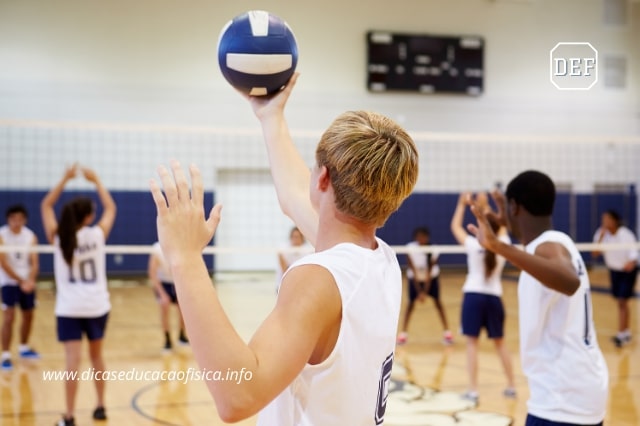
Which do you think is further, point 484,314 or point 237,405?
point 484,314

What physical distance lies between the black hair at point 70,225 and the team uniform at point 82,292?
57 millimetres

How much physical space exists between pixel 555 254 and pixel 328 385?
1651 millimetres

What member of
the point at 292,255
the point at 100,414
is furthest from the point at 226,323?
the point at 292,255

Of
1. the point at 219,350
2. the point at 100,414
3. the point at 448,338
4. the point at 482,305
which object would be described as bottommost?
the point at 448,338

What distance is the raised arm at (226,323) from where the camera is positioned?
1271 mm

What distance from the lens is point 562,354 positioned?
2.85 metres

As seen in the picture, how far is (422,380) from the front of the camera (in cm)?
698

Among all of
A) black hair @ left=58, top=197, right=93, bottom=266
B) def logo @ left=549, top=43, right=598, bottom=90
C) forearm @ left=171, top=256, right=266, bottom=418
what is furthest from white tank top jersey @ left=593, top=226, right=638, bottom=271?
forearm @ left=171, top=256, right=266, bottom=418

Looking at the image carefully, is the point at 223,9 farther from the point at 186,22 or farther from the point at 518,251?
the point at 518,251

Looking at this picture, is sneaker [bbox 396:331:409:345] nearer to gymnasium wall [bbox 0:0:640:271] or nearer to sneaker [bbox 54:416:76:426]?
sneaker [bbox 54:416:76:426]

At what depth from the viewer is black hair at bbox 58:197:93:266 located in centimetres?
564

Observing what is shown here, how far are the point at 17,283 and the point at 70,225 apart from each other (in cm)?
252

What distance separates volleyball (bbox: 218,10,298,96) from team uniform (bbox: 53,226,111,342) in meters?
3.68

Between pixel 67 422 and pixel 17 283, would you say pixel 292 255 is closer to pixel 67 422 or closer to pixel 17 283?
pixel 17 283
